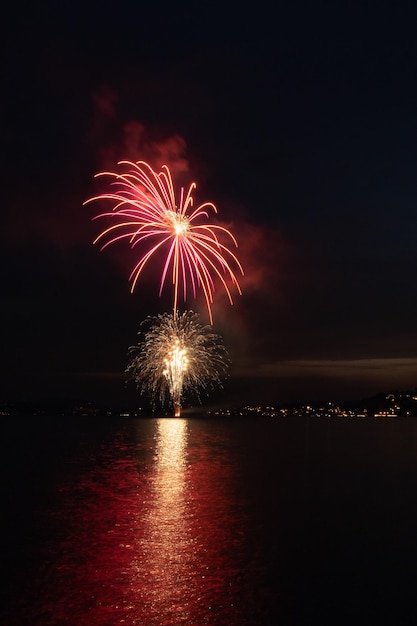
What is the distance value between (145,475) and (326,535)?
24261 millimetres

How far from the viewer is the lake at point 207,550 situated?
17.0 m

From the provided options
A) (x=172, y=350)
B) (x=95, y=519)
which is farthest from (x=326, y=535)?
(x=172, y=350)

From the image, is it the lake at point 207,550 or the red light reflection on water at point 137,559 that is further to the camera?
the lake at point 207,550

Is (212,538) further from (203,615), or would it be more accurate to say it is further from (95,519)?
(203,615)

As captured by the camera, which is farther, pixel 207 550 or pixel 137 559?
pixel 207 550

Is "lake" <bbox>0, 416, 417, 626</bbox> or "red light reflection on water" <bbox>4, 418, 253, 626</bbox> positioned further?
"lake" <bbox>0, 416, 417, 626</bbox>

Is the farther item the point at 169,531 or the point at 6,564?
the point at 169,531

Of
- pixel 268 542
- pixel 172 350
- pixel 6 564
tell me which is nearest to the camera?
pixel 6 564

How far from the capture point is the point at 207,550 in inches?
922

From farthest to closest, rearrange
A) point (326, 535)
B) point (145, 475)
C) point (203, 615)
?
point (145, 475), point (326, 535), point (203, 615)

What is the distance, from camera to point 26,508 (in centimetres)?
3369

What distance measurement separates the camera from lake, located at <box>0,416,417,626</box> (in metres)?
17.0

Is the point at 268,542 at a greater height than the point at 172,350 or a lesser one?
lesser

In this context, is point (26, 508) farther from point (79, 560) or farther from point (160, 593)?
point (160, 593)
